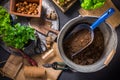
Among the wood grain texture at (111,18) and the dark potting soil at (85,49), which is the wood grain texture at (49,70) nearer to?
the dark potting soil at (85,49)

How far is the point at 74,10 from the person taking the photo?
1.40 meters

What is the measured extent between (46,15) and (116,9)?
0.31m

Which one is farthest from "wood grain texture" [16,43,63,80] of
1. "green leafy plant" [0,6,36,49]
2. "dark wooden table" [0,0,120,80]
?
"green leafy plant" [0,6,36,49]

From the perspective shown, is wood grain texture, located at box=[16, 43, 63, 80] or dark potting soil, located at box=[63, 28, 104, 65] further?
wood grain texture, located at box=[16, 43, 63, 80]

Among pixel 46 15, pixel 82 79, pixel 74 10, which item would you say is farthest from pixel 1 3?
pixel 82 79

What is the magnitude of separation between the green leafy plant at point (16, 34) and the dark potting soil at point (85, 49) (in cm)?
15

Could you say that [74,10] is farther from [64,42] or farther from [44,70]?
[44,70]

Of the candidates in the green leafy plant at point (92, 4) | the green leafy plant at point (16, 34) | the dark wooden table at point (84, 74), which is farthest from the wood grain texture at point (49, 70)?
the green leafy plant at point (92, 4)

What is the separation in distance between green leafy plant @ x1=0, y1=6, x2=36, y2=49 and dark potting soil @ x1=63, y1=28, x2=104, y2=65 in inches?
6.0

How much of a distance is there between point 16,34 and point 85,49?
278 millimetres

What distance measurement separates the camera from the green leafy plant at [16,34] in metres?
1.22

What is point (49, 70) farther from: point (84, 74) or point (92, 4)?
point (92, 4)

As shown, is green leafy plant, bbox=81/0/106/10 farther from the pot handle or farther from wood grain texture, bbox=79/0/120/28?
the pot handle

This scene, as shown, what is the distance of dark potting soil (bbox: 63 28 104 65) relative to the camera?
126cm
